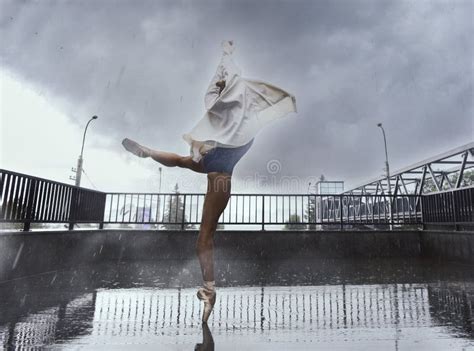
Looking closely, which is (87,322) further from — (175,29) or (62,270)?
(175,29)

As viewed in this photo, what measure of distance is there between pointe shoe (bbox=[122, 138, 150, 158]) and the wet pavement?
117cm

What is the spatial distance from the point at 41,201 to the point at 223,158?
3.70m

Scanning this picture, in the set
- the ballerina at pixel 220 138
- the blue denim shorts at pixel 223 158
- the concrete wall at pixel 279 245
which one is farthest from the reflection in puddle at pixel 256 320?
the concrete wall at pixel 279 245

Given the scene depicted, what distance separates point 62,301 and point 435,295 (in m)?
3.62

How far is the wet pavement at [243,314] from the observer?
167 cm

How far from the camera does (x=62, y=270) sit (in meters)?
4.59

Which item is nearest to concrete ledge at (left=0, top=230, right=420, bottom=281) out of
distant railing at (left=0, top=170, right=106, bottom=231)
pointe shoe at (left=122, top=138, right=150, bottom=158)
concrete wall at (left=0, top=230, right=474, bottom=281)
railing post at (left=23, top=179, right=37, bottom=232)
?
concrete wall at (left=0, top=230, right=474, bottom=281)

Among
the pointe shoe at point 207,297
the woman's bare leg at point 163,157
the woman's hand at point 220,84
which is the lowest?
the pointe shoe at point 207,297

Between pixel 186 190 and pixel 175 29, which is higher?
pixel 175 29

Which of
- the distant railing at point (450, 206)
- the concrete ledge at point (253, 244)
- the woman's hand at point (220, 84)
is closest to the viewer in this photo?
the woman's hand at point (220, 84)

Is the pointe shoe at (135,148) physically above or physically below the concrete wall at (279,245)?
above

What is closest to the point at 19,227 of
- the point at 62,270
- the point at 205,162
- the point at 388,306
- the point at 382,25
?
the point at 62,270

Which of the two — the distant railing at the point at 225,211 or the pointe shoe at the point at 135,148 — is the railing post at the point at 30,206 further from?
the pointe shoe at the point at 135,148

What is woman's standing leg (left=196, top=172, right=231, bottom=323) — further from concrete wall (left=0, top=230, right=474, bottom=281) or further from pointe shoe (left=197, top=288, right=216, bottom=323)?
concrete wall (left=0, top=230, right=474, bottom=281)
